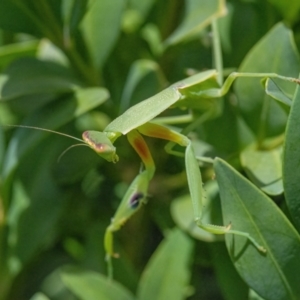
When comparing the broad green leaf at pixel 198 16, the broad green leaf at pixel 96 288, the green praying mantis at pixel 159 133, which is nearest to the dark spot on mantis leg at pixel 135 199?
the green praying mantis at pixel 159 133

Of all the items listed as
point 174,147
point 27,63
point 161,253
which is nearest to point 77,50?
point 27,63

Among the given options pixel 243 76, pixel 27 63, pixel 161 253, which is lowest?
pixel 161 253

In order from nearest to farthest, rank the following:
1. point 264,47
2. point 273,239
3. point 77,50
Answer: point 273,239 < point 264,47 < point 77,50

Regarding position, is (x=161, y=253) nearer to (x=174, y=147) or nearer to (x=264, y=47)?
(x=174, y=147)

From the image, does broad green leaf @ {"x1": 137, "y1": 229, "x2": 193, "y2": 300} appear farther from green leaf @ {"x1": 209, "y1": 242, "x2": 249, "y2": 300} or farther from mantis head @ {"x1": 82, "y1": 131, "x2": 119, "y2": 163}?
mantis head @ {"x1": 82, "y1": 131, "x2": 119, "y2": 163}

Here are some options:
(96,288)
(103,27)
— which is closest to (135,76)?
(103,27)

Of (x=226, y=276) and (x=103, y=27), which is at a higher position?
(x=103, y=27)

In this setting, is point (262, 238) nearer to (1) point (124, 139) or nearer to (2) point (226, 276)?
(2) point (226, 276)

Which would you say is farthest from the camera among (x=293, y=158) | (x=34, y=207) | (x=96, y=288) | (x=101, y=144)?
(x=34, y=207)
